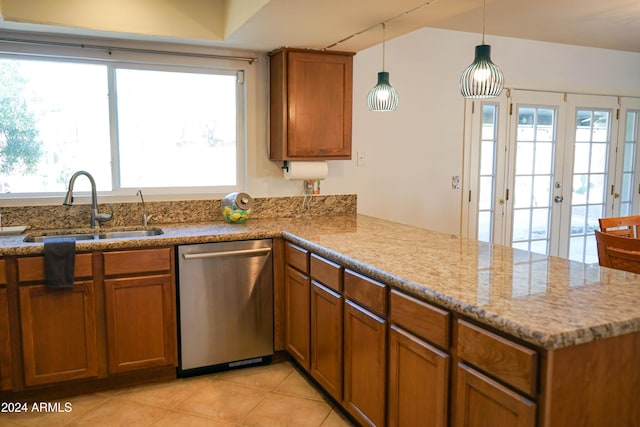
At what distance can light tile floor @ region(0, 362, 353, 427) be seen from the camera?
2.48 metres

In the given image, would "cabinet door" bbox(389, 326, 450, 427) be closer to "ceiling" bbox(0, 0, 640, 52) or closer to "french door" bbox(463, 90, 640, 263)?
"ceiling" bbox(0, 0, 640, 52)

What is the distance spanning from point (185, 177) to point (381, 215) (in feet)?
4.97

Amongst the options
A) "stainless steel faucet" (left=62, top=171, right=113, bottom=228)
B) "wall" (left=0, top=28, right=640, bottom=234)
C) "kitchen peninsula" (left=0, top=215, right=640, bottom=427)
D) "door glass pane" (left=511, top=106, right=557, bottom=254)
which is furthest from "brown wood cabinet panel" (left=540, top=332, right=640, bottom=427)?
"door glass pane" (left=511, top=106, right=557, bottom=254)

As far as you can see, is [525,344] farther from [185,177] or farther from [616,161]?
[616,161]

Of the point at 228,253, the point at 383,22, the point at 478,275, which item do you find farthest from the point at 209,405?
the point at 383,22

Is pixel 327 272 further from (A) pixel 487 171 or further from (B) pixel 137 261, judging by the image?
(A) pixel 487 171

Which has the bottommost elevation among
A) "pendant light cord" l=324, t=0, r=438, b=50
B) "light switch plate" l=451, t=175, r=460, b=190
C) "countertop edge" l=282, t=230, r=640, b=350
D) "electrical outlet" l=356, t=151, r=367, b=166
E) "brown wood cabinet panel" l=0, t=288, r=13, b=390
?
"brown wood cabinet panel" l=0, t=288, r=13, b=390

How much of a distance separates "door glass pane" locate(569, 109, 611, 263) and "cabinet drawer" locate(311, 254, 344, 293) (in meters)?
3.42

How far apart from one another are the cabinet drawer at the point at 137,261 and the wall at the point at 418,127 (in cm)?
140

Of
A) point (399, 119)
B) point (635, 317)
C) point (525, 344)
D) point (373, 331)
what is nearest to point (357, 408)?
point (373, 331)

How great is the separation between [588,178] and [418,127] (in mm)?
2119

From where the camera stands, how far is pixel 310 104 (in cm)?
335

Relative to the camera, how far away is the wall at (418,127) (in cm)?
384

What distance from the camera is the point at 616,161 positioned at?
5.14 m
